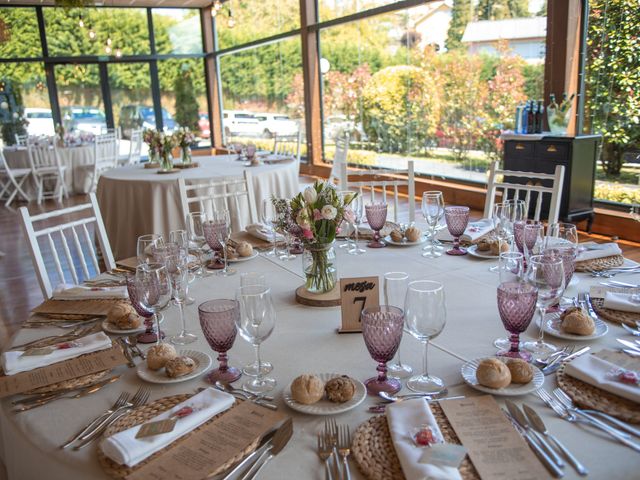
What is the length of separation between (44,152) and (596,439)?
30.5 ft

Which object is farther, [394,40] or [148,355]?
[394,40]

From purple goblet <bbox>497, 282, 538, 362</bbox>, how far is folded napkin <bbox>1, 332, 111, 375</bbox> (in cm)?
103

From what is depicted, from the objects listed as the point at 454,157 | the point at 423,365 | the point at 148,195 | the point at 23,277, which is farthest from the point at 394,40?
the point at 423,365

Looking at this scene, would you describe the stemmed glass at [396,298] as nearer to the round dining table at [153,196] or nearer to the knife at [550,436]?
the knife at [550,436]

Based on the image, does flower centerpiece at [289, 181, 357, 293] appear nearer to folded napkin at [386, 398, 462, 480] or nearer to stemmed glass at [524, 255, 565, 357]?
stemmed glass at [524, 255, 565, 357]

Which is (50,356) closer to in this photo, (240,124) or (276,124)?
(276,124)

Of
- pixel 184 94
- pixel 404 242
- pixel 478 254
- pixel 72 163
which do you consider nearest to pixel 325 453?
pixel 478 254

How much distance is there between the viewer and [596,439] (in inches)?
39.9

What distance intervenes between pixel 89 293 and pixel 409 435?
4.16ft

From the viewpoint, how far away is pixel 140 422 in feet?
A: 3.67

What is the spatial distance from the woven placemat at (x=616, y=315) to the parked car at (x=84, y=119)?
38.1 ft

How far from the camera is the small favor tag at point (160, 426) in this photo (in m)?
1.05

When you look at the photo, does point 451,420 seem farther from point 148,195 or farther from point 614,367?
point 148,195

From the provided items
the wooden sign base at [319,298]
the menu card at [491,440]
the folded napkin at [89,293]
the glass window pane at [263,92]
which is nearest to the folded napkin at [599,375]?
the menu card at [491,440]
